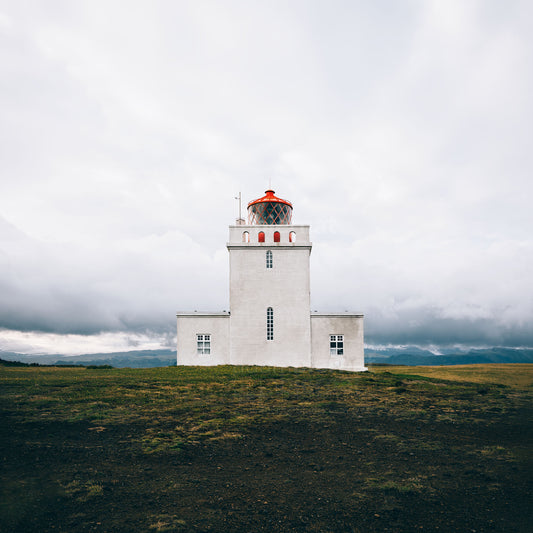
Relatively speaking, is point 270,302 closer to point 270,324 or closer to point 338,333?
point 270,324

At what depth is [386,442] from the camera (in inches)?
388

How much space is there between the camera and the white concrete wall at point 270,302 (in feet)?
95.1

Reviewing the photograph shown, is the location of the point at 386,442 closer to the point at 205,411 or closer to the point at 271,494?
the point at 271,494

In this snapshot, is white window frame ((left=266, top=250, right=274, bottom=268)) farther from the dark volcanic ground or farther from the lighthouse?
the dark volcanic ground

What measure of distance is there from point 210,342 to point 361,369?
473 inches

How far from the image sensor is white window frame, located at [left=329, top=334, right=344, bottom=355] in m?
29.4

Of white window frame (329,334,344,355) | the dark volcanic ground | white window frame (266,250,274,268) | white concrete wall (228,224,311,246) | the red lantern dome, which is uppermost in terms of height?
the red lantern dome

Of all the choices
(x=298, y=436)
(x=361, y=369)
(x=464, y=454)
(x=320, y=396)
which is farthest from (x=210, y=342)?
(x=464, y=454)

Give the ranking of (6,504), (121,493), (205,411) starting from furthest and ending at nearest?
(205,411), (121,493), (6,504)

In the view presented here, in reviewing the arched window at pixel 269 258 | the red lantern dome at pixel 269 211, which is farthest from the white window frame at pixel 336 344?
the red lantern dome at pixel 269 211

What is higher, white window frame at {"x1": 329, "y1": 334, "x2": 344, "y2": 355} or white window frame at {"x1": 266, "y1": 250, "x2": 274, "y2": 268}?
white window frame at {"x1": 266, "y1": 250, "x2": 274, "y2": 268}

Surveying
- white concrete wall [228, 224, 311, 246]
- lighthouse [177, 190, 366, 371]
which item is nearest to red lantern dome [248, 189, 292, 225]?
white concrete wall [228, 224, 311, 246]

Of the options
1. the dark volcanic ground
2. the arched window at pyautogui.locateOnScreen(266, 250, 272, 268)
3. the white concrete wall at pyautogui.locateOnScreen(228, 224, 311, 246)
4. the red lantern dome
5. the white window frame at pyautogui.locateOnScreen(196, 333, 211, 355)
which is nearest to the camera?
the dark volcanic ground

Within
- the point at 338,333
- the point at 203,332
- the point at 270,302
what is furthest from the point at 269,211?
the point at 338,333
